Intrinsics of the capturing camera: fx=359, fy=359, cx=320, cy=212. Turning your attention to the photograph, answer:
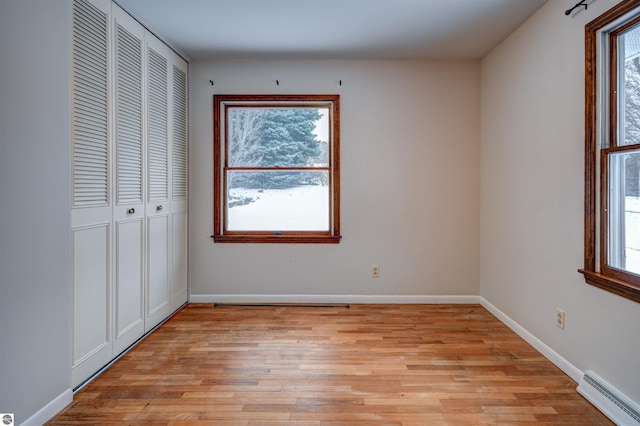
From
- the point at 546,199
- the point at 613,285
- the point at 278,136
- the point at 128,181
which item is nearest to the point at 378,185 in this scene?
the point at 278,136

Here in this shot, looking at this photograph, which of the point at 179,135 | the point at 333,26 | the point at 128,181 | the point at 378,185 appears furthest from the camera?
the point at 378,185

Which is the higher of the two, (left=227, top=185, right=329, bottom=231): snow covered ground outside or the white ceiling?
the white ceiling

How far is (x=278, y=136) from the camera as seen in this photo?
3840mm

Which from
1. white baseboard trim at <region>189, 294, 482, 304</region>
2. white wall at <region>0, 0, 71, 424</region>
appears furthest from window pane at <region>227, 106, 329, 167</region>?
white wall at <region>0, 0, 71, 424</region>

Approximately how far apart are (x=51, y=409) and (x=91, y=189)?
1.26 meters

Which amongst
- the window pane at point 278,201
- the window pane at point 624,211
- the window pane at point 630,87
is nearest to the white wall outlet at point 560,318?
the window pane at point 624,211

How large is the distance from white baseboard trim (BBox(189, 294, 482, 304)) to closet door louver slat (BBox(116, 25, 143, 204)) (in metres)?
1.46

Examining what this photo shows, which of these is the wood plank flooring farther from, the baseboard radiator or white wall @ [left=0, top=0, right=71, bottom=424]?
white wall @ [left=0, top=0, right=71, bottom=424]

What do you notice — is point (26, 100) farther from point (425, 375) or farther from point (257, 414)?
point (425, 375)

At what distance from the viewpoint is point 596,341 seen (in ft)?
7.04

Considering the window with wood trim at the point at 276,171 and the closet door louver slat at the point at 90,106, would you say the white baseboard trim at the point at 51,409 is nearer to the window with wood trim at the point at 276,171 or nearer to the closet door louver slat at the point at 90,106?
the closet door louver slat at the point at 90,106

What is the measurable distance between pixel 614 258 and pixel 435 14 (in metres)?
2.10

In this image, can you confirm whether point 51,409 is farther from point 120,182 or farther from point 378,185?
point 378,185

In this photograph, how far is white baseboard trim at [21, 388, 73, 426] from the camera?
5.90ft
